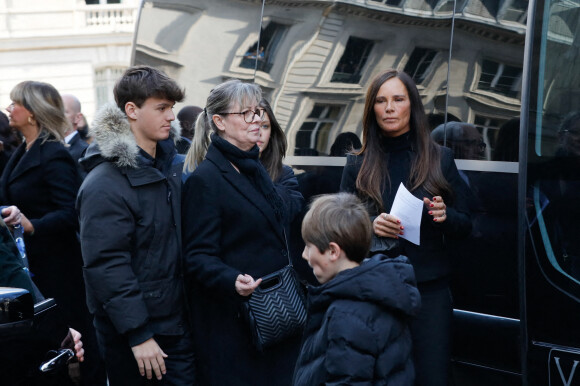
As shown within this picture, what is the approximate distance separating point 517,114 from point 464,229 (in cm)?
53

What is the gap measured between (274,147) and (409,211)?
1119mm

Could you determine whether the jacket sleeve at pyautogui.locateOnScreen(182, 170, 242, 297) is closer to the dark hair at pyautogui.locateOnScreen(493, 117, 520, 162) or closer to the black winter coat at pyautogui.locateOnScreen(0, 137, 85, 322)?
the dark hair at pyautogui.locateOnScreen(493, 117, 520, 162)

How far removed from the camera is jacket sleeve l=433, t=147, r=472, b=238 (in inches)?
137

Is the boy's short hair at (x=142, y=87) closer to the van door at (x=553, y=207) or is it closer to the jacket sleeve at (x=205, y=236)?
the jacket sleeve at (x=205, y=236)

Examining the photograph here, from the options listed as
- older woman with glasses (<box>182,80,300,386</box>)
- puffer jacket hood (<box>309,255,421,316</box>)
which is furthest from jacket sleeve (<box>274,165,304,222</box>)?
puffer jacket hood (<box>309,255,421,316</box>)

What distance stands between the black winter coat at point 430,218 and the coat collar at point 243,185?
0.41m

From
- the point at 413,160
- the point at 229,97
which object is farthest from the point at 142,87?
the point at 413,160

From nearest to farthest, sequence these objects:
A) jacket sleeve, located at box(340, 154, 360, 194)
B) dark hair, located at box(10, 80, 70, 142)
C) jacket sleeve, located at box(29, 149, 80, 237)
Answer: jacket sleeve, located at box(340, 154, 360, 194), jacket sleeve, located at box(29, 149, 80, 237), dark hair, located at box(10, 80, 70, 142)

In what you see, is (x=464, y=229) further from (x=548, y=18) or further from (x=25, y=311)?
(x=25, y=311)

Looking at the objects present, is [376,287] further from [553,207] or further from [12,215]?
[12,215]

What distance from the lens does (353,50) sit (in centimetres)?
411

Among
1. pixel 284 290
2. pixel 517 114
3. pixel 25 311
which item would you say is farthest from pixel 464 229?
pixel 25 311

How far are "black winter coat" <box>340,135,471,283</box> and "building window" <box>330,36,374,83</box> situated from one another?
55 centimetres

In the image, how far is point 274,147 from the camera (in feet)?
14.2
